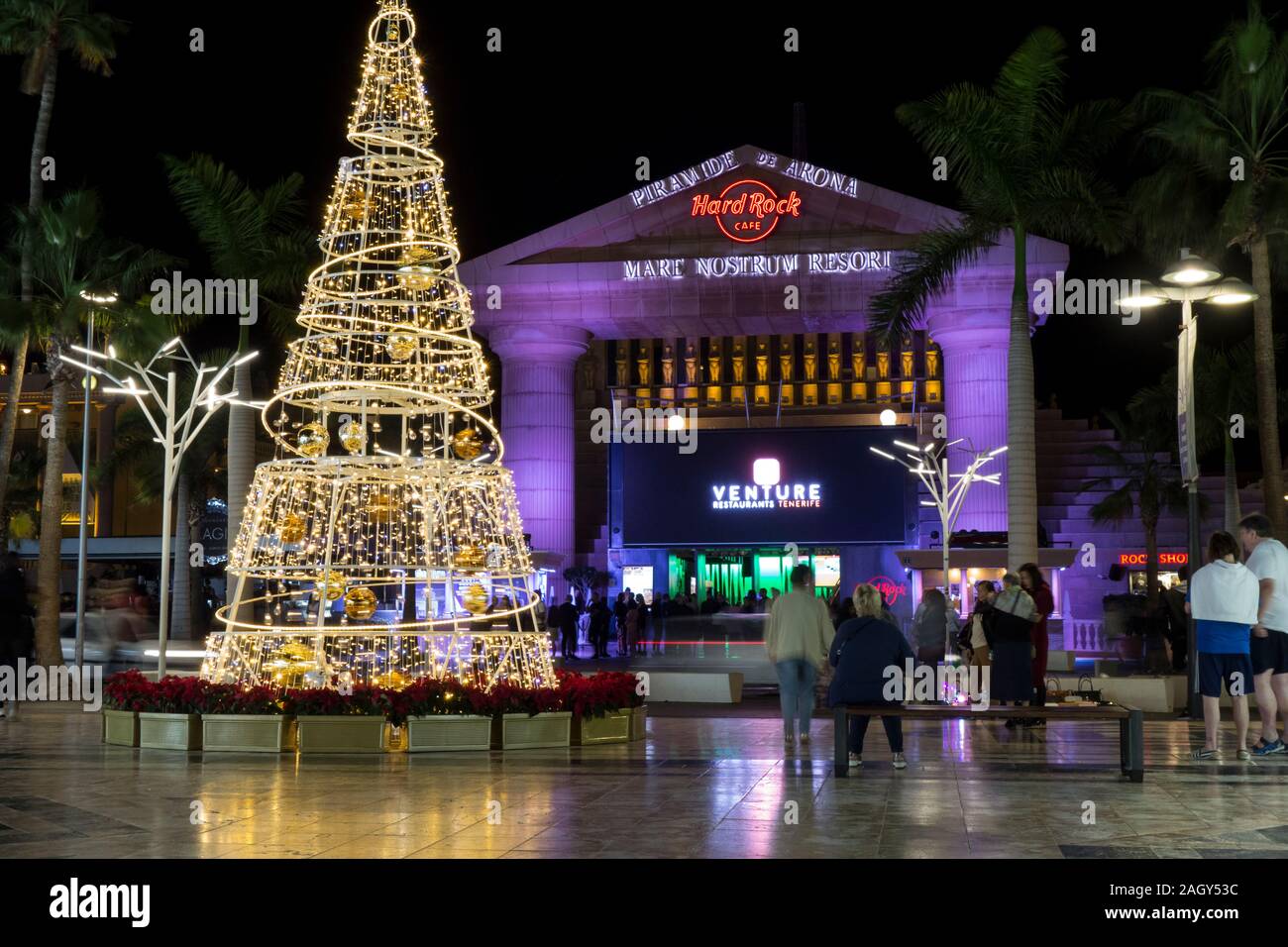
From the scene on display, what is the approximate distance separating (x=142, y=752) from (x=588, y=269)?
1293 inches

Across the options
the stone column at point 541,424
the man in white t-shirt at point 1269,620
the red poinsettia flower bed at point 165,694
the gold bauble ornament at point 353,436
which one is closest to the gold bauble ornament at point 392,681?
the red poinsettia flower bed at point 165,694

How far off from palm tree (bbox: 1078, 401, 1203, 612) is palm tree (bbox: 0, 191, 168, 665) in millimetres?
28036

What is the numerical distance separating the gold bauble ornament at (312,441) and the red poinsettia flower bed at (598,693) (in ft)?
A: 11.5

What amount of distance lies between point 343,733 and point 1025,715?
6.48m

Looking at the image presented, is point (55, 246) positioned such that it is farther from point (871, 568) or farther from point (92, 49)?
point (871, 568)

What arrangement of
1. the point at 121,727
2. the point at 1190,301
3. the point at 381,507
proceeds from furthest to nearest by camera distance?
the point at 1190,301
the point at 381,507
the point at 121,727

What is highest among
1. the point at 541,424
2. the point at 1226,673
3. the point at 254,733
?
the point at 541,424

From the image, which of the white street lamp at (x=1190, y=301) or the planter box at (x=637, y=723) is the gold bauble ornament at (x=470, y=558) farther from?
the white street lamp at (x=1190, y=301)

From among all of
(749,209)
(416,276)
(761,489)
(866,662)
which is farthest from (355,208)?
(749,209)

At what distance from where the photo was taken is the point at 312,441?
14867 millimetres

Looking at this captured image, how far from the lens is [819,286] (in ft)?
147

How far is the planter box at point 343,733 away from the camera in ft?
45.7

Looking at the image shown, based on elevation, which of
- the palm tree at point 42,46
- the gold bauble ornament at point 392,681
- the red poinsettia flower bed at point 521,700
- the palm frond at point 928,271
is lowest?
the red poinsettia flower bed at point 521,700

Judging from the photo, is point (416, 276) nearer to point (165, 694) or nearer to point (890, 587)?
point (165, 694)
